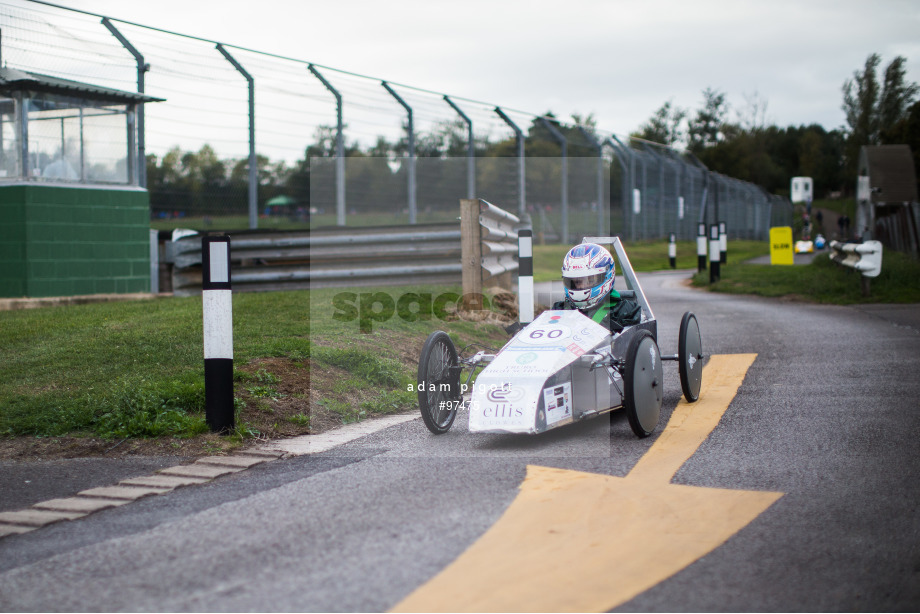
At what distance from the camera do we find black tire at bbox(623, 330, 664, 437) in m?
5.32

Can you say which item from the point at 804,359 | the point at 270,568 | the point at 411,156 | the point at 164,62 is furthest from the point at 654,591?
the point at 411,156

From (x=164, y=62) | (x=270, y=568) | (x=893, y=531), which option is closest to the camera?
(x=270, y=568)

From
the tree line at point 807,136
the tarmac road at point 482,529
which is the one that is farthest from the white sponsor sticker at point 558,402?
the tree line at point 807,136

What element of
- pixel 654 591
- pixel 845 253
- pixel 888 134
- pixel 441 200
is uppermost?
pixel 888 134

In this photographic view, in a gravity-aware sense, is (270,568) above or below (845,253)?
below

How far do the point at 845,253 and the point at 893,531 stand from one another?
14.7 metres

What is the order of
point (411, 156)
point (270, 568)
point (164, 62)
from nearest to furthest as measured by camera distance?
point (270, 568), point (164, 62), point (411, 156)

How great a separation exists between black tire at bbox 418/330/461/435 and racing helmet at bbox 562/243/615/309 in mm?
1020

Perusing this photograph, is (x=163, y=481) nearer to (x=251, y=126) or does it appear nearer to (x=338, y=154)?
(x=251, y=126)

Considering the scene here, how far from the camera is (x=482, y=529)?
3.65 metres

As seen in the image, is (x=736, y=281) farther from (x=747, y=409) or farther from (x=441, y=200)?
(x=747, y=409)

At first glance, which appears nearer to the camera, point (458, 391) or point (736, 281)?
point (458, 391)

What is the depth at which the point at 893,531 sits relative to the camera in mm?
3652

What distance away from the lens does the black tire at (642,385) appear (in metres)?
5.32
